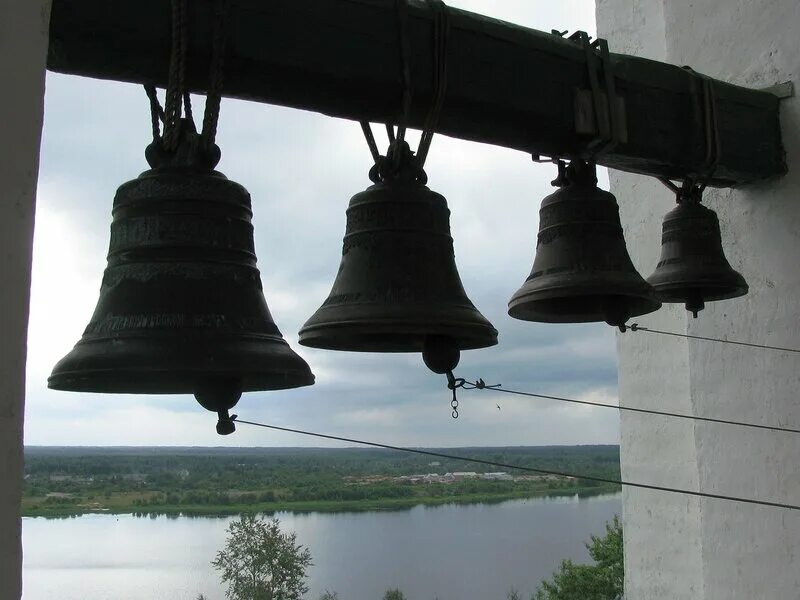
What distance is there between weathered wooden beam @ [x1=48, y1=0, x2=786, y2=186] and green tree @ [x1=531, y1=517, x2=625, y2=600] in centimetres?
1208

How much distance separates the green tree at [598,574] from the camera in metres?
13.6

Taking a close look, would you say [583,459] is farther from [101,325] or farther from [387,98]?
[101,325]

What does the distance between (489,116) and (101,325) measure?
1.11 meters

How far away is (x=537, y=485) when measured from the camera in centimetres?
1377

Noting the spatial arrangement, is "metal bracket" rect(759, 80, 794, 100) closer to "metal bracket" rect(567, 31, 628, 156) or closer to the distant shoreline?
"metal bracket" rect(567, 31, 628, 156)

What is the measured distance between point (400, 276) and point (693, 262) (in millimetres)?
1246

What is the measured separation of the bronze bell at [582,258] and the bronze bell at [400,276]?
18.2 inches

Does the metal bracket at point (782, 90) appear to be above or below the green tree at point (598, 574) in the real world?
above

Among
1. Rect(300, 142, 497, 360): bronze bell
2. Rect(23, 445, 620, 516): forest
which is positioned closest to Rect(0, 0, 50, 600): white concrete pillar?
Rect(300, 142, 497, 360): bronze bell

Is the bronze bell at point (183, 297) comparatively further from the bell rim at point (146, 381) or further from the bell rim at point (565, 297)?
the bell rim at point (565, 297)

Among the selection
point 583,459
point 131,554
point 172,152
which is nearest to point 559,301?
point 172,152

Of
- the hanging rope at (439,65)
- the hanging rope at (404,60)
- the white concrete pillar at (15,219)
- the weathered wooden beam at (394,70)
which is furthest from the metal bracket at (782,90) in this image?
the white concrete pillar at (15,219)

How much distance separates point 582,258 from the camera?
229 centimetres

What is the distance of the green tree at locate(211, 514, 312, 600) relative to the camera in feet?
45.6
